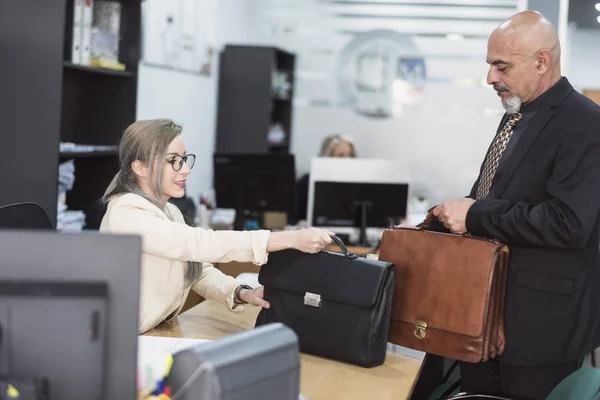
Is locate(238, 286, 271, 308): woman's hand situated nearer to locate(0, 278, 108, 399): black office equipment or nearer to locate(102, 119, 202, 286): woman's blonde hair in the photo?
locate(102, 119, 202, 286): woman's blonde hair

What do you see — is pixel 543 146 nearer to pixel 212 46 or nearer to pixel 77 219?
pixel 77 219

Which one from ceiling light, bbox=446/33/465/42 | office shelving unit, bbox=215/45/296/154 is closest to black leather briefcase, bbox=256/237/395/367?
office shelving unit, bbox=215/45/296/154

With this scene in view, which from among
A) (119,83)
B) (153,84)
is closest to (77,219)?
(119,83)

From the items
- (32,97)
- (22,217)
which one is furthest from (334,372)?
(32,97)

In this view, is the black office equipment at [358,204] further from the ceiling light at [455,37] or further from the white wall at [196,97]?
the ceiling light at [455,37]

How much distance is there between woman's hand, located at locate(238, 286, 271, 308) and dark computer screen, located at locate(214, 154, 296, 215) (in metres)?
2.28

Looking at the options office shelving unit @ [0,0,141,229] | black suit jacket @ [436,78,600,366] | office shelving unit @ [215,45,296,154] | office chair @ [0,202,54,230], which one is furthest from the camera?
office shelving unit @ [215,45,296,154]

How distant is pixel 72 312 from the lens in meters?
1.05

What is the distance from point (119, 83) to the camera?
13.6 feet

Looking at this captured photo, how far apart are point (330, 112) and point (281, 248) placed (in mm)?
5533

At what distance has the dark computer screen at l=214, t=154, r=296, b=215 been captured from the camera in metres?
4.59

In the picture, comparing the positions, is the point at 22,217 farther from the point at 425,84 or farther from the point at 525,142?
the point at 425,84

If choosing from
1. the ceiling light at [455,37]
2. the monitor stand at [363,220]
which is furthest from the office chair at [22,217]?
the ceiling light at [455,37]

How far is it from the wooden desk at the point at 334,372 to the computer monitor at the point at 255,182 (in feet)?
7.19
